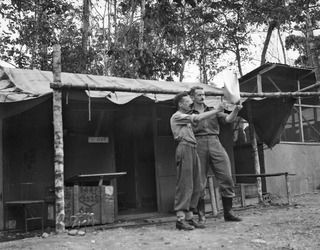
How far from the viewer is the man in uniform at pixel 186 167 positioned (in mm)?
5617

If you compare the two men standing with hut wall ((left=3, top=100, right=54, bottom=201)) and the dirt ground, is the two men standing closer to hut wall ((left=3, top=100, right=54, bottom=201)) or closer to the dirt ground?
the dirt ground

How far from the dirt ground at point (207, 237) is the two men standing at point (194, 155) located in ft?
1.01

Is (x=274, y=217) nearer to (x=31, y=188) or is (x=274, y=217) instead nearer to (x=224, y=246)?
(x=224, y=246)

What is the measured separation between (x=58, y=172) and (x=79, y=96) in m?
1.22

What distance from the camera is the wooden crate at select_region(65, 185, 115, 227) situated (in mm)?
6500

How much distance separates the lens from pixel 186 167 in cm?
566

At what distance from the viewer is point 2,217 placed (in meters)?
7.24

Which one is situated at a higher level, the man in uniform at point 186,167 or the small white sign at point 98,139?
the small white sign at point 98,139

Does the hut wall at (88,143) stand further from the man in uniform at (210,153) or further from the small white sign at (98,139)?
the man in uniform at (210,153)

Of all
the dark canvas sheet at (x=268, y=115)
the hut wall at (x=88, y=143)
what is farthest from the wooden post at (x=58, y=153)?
the dark canvas sheet at (x=268, y=115)

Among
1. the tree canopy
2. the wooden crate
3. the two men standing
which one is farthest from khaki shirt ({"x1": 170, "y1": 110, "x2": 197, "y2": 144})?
the tree canopy

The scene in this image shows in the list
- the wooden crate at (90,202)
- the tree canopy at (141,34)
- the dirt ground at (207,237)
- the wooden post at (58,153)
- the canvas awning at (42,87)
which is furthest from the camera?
the tree canopy at (141,34)

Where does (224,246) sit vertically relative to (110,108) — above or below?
below

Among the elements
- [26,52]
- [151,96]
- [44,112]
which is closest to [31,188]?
[44,112]
